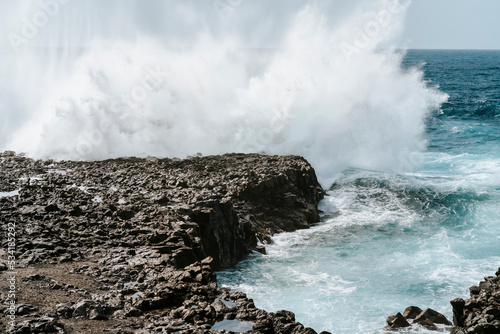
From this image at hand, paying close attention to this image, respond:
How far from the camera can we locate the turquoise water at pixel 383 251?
43.0 ft

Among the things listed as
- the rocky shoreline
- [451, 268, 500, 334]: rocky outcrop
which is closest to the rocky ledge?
the rocky shoreline

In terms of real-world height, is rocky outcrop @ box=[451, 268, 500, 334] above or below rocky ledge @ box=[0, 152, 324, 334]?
below

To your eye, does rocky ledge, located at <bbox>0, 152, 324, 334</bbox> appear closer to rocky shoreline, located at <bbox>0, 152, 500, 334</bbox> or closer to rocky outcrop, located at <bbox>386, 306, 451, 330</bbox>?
rocky shoreline, located at <bbox>0, 152, 500, 334</bbox>

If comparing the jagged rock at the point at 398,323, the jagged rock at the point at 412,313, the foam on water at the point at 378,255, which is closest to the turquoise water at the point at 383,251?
the foam on water at the point at 378,255

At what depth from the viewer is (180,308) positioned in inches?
378

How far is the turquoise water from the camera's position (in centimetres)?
1311

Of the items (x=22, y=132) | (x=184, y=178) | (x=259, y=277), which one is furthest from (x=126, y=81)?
(x=259, y=277)

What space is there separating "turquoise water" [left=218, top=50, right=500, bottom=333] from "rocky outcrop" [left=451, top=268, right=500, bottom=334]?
177 cm

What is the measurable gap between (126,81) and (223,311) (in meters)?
25.7

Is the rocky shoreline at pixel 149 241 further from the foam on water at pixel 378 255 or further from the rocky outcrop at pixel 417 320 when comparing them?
the foam on water at pixel 378 255

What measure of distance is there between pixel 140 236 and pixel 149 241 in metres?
0.44

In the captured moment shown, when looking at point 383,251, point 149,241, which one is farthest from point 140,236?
point 383,251

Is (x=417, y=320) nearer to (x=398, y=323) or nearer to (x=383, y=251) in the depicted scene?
(x=398, y=323)

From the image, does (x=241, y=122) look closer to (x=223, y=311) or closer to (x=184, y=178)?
(x=184, y=178)
